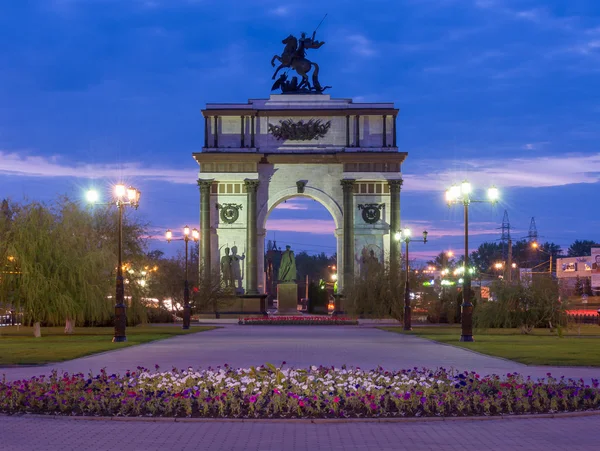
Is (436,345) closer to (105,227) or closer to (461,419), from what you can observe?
(461,419)

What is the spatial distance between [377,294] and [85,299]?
3207cm

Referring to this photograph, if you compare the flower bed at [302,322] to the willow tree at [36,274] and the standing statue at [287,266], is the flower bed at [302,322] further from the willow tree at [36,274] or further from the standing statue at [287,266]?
the willow tree at [36,274]

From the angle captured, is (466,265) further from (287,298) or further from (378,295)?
(287,298)

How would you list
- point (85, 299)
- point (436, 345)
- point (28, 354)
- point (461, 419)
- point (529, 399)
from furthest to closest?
point (85, 299) → point (436, 345) → point (28, 354) → point (529, 399) → point (461, 419)

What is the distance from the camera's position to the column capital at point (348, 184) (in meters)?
87.4

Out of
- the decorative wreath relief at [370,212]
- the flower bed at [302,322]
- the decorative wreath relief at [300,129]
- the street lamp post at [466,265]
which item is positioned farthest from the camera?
the decorative wreath relief at [370,212]

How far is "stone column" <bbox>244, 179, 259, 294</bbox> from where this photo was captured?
8738 centimetres

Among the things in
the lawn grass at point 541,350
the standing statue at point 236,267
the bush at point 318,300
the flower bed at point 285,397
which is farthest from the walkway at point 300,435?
the bush at point 318,300

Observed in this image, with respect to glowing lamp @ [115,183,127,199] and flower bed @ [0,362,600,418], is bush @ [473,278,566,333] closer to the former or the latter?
glowing lamp @ [115,183,127,199]

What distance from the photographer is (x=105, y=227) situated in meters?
67.5

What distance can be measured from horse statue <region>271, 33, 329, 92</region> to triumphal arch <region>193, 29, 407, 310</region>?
20cm

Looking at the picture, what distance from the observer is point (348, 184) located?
8738 cm

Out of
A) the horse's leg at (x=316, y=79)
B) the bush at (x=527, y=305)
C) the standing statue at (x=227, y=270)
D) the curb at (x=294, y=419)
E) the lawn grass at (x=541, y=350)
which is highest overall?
the horse's leg at (x=316, y=79)

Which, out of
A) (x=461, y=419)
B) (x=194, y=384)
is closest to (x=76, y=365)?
(x=194, y=384)
